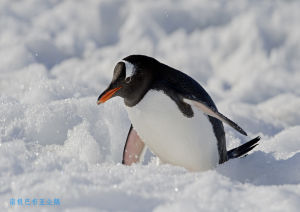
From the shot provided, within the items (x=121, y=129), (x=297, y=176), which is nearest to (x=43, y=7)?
(x=121, y=129)

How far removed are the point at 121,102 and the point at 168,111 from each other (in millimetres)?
1444

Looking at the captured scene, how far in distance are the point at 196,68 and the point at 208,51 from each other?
1.52 meters

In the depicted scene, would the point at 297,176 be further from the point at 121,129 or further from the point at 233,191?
the point at 121,129

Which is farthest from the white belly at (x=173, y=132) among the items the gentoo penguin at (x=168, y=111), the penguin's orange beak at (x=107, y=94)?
the penguin's orange beak at (x=107, y=94)

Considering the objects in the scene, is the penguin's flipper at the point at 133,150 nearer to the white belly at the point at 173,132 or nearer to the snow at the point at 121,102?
the snow at the point at 121,102

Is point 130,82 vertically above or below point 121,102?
below

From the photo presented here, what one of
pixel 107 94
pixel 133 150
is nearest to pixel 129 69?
pixel 107 94

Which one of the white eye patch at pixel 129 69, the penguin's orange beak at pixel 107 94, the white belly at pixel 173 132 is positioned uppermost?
the white eye patch at pixel 129 69

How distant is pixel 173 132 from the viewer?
111 inches

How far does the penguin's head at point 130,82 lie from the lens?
278 cm

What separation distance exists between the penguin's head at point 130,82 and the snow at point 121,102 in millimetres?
413

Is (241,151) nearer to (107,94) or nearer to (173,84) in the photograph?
(173,84)

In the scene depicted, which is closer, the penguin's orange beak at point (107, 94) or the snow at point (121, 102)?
the snow at point (121, 102)

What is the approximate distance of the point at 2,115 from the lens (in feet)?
11.6
